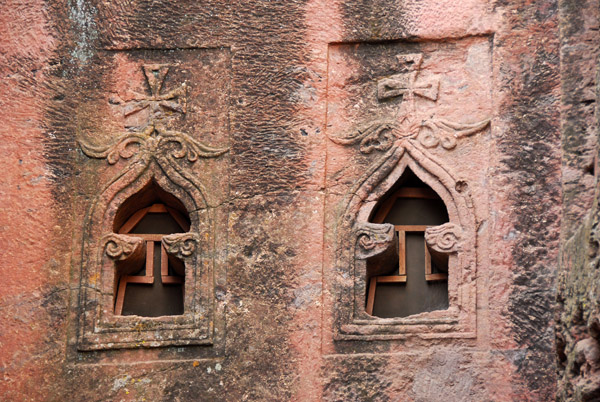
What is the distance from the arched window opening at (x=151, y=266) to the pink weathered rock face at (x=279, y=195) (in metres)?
0.02

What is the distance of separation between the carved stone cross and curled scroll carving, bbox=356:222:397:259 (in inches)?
49.1

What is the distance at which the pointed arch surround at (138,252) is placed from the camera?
7.24m

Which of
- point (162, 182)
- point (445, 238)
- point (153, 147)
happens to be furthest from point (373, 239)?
point (153, 147)

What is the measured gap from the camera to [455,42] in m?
7.62

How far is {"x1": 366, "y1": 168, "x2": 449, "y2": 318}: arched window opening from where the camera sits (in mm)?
7418

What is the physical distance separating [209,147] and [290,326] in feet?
3.69

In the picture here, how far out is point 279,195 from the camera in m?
7.43

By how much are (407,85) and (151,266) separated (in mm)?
1755

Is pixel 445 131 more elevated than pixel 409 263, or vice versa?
pixel 445 131

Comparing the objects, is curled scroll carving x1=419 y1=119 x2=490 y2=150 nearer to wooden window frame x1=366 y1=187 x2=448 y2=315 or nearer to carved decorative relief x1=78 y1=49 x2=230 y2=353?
wooden window frame x1=366 y1=187 x2=448 y2=315

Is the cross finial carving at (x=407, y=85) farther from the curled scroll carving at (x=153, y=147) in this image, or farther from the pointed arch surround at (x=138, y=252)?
the pointed arch surround at (x=138, y=252)

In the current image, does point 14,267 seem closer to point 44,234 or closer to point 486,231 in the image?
point 44,234

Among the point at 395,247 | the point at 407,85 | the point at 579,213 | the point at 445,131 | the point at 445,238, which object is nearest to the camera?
the point at 579,213

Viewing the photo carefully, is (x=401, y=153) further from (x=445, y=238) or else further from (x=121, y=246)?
(x=121, y=246)
